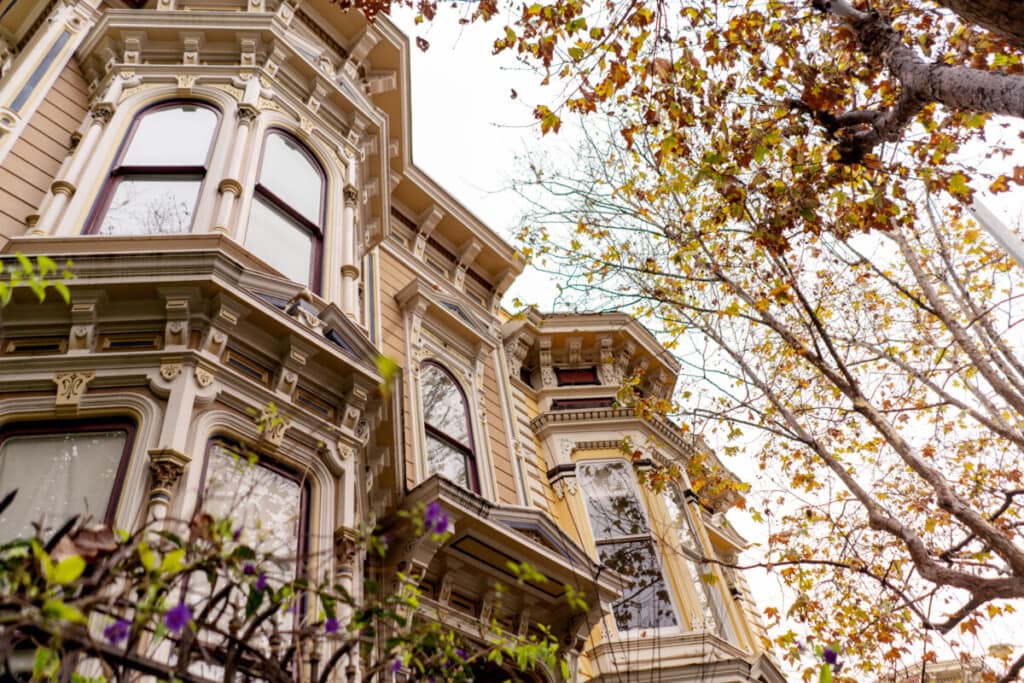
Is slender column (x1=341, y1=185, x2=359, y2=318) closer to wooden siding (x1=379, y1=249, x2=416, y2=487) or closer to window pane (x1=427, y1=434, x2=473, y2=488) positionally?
wooden siding (x1=379, y1=249, x2=416, y2=487)

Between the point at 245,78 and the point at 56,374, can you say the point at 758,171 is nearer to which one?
the point at 245,78

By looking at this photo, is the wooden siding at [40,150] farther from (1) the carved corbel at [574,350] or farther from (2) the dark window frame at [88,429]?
(1) the carved corbel at [574,350]

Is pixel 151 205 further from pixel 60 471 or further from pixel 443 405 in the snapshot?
pixel 443 405

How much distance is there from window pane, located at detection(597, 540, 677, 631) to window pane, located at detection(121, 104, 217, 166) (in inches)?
317

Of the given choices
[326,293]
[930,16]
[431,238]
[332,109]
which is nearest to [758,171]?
[930,16]

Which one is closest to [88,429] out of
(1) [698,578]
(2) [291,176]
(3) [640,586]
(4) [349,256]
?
(4) [349,256]

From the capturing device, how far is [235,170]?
24.1 feet

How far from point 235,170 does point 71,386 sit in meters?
3.00

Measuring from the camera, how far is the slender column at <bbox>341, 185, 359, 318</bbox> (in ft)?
25.6

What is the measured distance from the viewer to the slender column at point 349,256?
25.6 feet

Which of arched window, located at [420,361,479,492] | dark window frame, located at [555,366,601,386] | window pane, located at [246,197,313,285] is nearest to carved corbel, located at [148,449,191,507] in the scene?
window pane, located at [246,197,313,285]

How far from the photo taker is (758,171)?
8.09 metres

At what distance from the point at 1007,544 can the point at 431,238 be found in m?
10.1

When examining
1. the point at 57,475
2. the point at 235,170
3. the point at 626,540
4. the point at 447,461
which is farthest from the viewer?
the point at 626,540
